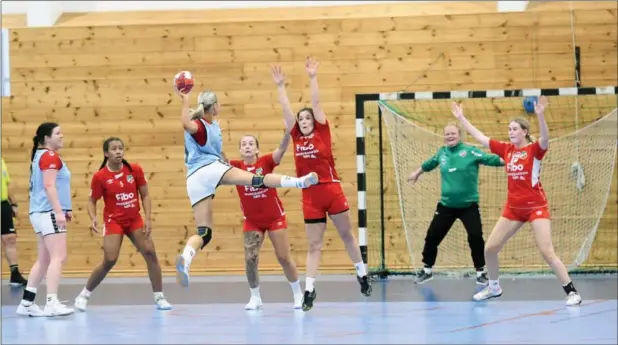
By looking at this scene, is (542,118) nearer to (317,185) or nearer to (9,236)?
(317,185)

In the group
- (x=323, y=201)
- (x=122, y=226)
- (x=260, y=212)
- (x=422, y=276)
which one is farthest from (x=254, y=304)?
(x=422, y=276)

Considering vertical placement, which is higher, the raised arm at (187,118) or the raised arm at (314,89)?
→ the raised arm at (314,89)

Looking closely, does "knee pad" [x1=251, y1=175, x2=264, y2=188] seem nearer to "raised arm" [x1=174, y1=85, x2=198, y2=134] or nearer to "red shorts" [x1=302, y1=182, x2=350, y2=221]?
"raised arm" [x1=174, y1=85, x2=198, y2=134]

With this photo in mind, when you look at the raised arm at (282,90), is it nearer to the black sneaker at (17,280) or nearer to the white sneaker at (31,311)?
the white sneaker at (31,311)

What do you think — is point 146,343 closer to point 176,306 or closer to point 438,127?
point 176,306

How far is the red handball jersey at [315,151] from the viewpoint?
925 centimetres

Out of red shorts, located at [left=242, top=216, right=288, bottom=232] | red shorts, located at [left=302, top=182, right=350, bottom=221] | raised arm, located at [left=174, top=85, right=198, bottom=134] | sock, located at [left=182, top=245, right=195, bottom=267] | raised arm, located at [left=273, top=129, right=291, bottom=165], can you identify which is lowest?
sock, located at [left=182, top=245, right=195, bottom=267]

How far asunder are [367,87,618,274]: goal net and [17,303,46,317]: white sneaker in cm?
487

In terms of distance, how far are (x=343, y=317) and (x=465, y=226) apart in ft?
8.79

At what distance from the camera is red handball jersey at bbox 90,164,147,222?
993 cm

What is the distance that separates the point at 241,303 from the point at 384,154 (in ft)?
13.3

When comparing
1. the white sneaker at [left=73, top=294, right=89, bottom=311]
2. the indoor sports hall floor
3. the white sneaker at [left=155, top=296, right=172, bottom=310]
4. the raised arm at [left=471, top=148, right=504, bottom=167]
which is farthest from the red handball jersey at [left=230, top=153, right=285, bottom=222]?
the raised arm at [left=471, top=148, right=504, bottom=167]

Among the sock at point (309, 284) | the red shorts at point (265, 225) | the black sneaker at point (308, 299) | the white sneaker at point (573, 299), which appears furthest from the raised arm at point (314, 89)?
the white sneaker at point (573, 299)

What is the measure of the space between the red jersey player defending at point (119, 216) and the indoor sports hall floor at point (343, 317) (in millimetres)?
347
